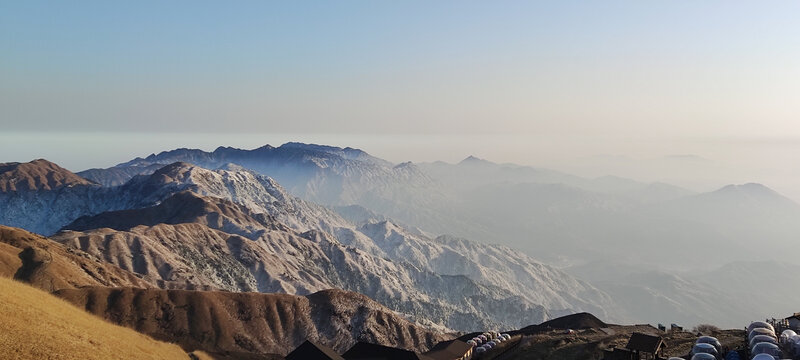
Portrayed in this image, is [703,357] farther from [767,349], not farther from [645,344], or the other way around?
[645,344]

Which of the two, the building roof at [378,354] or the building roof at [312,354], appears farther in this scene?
the building roof at [378,354]

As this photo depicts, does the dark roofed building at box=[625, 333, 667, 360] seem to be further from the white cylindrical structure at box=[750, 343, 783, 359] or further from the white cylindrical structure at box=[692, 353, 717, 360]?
the white cylindrical structure at box=[750, 343, 783, 359]

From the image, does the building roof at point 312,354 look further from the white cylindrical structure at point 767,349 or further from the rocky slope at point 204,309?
the white cylindrical structure at point 767,349

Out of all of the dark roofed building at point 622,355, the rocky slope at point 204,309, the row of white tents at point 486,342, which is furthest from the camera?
the rocky slope at point 204,309

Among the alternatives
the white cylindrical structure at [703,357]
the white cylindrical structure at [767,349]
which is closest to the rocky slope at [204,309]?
the white cylindrical structure at [703,357]

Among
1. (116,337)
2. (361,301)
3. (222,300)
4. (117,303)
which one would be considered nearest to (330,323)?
(361,301)

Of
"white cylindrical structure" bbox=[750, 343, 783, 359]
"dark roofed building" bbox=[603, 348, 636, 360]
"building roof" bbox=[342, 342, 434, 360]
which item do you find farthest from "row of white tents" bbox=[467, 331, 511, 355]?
"white cylindrical structure" bbox=[750, 343, 783, 359]
